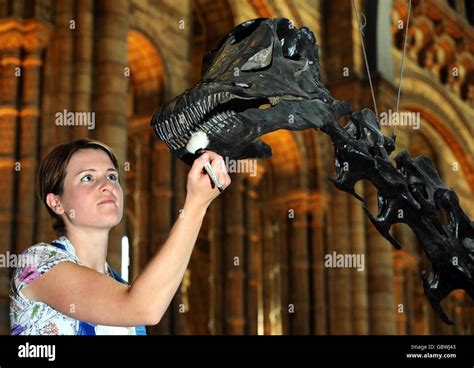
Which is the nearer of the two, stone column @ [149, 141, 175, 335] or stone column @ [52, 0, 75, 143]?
stone column @ [52, 0, 75, 143]

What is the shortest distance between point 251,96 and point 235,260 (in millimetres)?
11985

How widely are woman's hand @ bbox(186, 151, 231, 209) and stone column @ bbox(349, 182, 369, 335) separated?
45.6 ft

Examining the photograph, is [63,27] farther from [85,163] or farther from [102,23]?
[85,163]

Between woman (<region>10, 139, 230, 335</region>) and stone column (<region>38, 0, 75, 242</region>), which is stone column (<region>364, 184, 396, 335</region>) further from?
woman (<region>10, 139, 230, 335</region>)

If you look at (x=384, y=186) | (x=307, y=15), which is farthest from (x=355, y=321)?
(x=384, y=186)

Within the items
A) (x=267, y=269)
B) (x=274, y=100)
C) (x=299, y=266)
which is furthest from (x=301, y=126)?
(x=267, y=269)

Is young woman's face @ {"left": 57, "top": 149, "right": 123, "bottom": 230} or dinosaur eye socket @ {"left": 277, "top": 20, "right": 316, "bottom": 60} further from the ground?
dinosaur eye socket @ {"left": 277, "top": 20, "right": 316, "bottom": 60}

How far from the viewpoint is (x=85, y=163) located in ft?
6.73

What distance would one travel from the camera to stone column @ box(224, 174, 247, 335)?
44.6ft

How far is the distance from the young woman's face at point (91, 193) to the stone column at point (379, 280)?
13.9 metres

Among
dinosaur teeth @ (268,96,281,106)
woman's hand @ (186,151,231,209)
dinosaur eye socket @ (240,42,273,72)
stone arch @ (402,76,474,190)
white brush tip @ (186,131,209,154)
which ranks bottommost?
woman's hand @ (186,151,231,209)

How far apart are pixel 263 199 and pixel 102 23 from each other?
687 centimetres

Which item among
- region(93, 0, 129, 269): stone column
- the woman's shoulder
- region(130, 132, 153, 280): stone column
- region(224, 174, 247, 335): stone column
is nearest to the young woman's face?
the woman's shoulder
